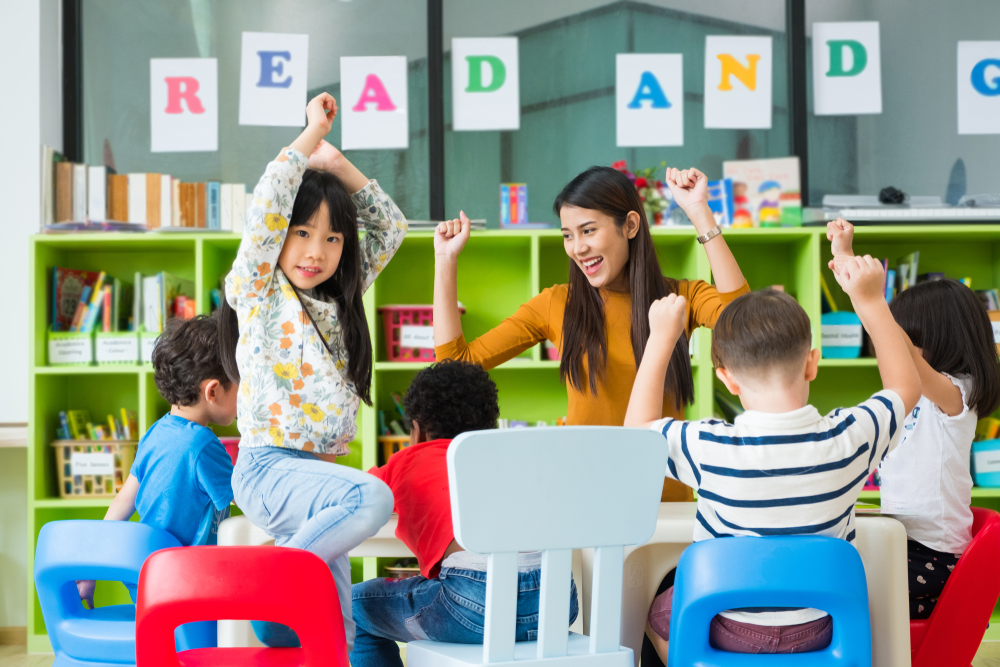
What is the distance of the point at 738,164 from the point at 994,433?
4.58 feet

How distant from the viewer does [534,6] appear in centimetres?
333

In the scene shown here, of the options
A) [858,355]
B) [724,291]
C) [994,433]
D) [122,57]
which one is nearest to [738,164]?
[858,355]

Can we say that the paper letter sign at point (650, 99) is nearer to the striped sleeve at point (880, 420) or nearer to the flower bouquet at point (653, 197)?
the flower bouquet at point (653, 197)

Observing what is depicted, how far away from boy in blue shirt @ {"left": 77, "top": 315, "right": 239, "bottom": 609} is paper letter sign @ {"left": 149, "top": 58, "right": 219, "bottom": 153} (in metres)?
1.68

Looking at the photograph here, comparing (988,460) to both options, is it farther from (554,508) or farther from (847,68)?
(554,508)

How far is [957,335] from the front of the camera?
71.5 inches

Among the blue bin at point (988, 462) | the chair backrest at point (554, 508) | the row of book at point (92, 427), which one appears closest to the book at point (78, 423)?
the row of book at point (92, 427)

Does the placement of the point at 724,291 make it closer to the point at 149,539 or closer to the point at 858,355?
the point at 149,539

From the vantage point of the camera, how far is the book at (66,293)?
293cm

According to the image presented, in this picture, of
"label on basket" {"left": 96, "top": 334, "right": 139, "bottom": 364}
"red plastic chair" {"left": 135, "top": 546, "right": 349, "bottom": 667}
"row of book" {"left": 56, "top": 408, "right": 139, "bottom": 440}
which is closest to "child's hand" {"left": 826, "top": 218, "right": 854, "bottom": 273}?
"red plastic chair" {"left": 135, "top": 546, "right": 349, "bottom": 667}

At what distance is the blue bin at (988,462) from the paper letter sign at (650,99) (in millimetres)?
1627

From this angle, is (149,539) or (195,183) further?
(195,183)

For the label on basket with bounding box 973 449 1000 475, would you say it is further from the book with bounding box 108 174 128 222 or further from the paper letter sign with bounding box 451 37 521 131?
the book with bounding box 108 174 128 222

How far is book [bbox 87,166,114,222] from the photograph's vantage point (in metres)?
3.03
